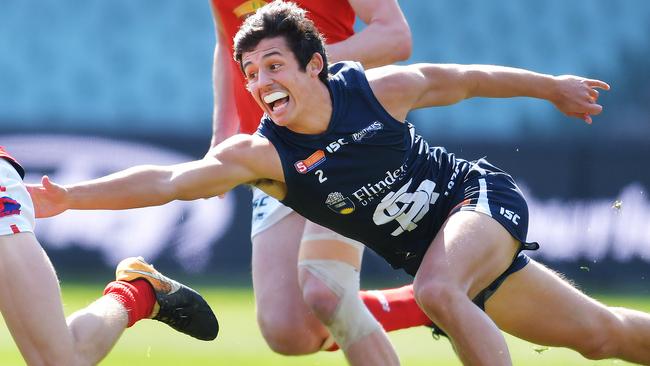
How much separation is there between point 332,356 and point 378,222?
2.39 m

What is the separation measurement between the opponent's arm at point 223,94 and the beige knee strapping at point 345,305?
102cm

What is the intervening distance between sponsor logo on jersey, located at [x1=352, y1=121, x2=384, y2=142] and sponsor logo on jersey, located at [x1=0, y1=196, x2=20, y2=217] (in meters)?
1.27

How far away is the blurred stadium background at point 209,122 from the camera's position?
938cm

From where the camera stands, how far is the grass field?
234 inches

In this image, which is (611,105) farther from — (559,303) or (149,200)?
(149,200)

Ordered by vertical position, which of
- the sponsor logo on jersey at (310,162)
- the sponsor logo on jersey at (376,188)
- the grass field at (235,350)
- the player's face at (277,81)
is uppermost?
the player's face at (277,81)

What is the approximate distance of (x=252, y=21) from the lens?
4.15 metres

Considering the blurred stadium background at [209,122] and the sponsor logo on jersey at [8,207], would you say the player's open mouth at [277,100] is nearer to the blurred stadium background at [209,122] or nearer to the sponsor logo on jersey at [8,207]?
the sponsor logo on jersey at [8,207]

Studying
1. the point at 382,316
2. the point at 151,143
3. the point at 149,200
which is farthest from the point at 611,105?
the point at 149,200

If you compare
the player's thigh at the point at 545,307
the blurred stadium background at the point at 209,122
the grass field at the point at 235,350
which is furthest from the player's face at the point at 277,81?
the blurred stadium background at the point at 209,122

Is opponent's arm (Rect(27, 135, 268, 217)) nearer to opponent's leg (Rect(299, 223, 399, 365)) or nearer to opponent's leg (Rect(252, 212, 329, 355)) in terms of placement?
opponent's leg (Rect(299, 223, 399, 365))

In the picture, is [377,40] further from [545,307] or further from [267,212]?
[545,307]

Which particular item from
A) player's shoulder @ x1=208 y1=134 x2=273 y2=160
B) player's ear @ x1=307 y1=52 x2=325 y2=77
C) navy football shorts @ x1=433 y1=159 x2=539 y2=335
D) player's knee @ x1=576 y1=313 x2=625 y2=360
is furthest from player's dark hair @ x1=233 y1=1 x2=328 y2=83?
player's knee @ x1=576 y1=313 x2=625 y2=360

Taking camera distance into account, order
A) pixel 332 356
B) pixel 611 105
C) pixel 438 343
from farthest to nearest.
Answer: pixel 611 105, pixel 438 343, pixel 332 356
